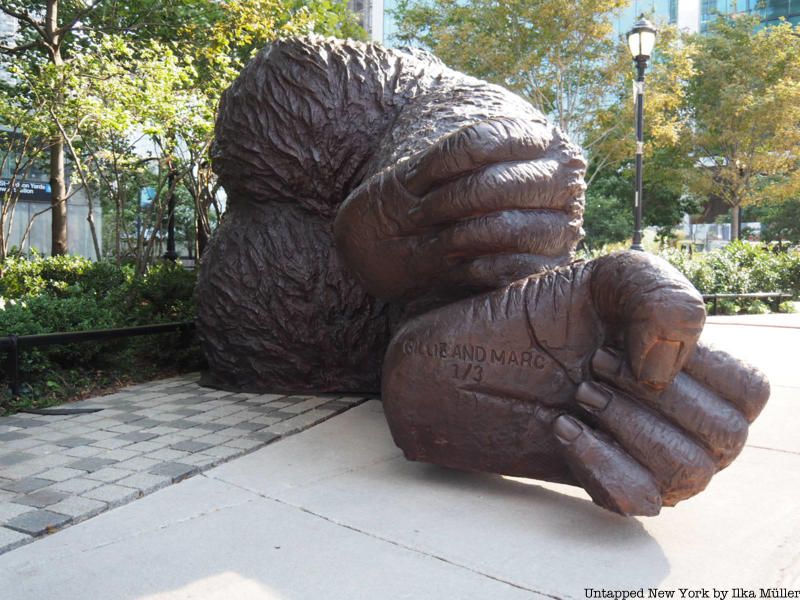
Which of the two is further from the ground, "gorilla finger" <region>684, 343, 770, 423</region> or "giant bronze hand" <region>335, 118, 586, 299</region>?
"giant bronze hand" <region>335, 118, 586, 299</region>

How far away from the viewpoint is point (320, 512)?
8.23 ft

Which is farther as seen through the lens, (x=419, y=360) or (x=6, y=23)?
(x=6, y=23)

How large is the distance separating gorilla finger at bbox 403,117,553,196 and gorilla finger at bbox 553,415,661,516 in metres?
0.96

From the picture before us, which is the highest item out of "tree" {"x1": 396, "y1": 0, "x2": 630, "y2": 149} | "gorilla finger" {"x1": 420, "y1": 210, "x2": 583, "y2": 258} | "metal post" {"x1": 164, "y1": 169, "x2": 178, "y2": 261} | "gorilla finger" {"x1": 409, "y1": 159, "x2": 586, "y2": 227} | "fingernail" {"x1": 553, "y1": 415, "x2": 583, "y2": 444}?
"tree" {"x1": 396, "y1": 0, "x2": 630, "y2": 149}

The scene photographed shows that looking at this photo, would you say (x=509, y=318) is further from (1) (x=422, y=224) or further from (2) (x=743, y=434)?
(2) (x=743, y=434)

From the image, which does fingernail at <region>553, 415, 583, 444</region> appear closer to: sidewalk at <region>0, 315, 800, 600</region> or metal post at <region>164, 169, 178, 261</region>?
sidewalk at <region>0, 315, 800, 600</region>

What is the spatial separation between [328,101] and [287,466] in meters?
2.20

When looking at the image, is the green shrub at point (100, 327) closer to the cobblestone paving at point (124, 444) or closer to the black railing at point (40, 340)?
the black railing at point (40, 340)

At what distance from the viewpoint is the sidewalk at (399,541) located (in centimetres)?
195

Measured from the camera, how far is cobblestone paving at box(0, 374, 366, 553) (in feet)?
8.70

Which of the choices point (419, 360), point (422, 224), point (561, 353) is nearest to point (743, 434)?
point (561, 353)

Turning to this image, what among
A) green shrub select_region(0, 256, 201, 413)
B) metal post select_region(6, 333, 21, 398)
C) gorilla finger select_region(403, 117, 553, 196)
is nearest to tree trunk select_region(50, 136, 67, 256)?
green shrub select_region(0, 256, 201, 413)

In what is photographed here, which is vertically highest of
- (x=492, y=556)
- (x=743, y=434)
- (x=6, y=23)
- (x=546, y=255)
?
(x=6, y=23)

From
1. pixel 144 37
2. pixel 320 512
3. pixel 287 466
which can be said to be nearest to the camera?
pixel 320 512
